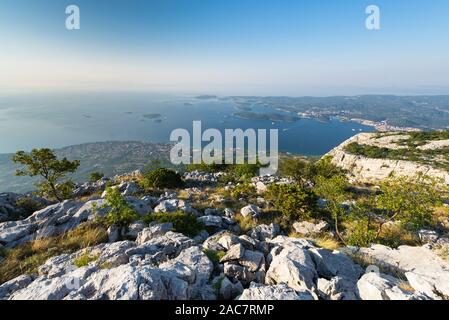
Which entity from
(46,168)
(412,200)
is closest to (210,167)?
(46,168)

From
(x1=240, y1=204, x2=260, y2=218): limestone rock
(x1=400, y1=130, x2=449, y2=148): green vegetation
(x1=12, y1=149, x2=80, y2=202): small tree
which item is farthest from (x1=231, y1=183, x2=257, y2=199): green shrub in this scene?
(x1=400, y1=130, x2=449, y2=148): green vegetation

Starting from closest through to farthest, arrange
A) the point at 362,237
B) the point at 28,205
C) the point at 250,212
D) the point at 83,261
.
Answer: the point at 83,261 → the point at 362,237 → the point at 250,212 → the point at 28,205

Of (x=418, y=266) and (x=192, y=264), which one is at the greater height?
(x=192, y=264)

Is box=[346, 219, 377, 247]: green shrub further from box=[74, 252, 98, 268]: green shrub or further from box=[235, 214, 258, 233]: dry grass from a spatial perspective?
box=[74, 252, 98, 268]: green shrub

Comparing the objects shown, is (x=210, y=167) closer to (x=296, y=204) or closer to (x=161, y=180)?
(x=161, y=180)

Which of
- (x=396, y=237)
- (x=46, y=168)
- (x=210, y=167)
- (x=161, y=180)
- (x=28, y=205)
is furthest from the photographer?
(x=210, y=167)
